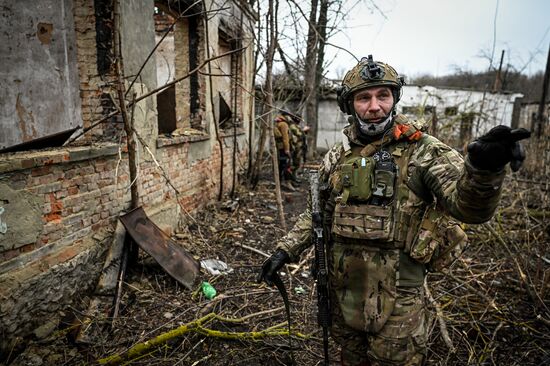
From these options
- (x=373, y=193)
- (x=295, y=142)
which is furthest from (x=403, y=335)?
(x=295, y=142)

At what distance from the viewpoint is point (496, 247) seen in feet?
14.0

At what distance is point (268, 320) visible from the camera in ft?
9.73

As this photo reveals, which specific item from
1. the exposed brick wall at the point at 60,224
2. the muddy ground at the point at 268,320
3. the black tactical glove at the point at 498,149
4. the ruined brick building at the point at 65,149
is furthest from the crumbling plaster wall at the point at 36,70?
the black tactical glove at the point at 498,149

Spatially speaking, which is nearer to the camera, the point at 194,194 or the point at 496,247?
the point at 496,247

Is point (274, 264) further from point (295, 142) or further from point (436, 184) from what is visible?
point (295, 142)

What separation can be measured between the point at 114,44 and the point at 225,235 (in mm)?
2748

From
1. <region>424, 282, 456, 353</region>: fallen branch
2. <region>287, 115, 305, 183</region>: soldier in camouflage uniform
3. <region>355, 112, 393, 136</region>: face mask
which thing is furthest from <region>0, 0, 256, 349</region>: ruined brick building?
<region>287, 115, 305, 183</region>: soldier in camouflage uniform

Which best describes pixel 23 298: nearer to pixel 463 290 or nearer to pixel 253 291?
pixel 253 291

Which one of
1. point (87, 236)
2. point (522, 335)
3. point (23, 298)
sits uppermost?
point (87, 236)

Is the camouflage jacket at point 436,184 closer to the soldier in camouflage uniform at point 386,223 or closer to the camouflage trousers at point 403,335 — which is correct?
the soldier in camouflage uniform at point 386,223

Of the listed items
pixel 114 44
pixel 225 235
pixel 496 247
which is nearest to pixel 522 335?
pixel 496 247

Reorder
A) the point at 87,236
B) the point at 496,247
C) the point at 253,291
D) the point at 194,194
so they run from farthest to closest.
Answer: the point at 194,194, the point at 496,247, the point at 253,291, the point at 87,236

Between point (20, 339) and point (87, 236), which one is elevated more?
point (87, 236)

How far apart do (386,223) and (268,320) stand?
69.9 inches
